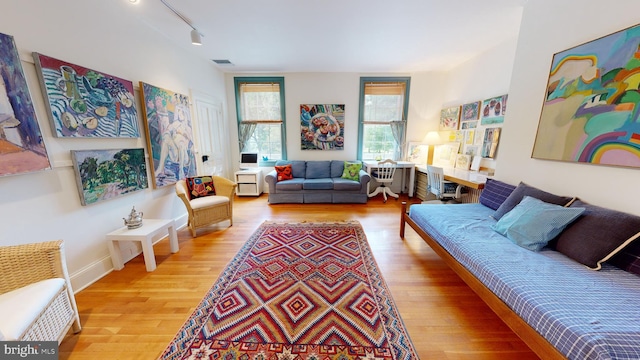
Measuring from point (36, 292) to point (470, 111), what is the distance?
5.25 meters

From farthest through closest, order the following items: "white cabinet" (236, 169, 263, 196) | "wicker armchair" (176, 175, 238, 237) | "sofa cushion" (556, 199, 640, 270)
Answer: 1. "white cabinet" (236, 169, 263, 196)
2. "wicker armchair" (176, 175, 238, 237)
3. "sofa cushion" (556, 199, 640, 270)

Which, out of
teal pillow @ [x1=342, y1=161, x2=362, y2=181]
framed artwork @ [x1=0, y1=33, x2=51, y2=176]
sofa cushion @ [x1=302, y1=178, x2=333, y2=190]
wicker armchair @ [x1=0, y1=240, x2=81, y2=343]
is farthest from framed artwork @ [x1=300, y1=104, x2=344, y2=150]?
wicker armchair @ [x1=0, y1=240, x2=81, y2=343]

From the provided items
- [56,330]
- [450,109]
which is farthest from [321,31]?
[56,330]

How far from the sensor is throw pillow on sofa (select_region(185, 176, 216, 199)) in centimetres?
309

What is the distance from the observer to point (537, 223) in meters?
1.64

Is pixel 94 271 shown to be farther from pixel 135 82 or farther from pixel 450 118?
pixel 450 118

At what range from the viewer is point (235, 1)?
85.7 inches

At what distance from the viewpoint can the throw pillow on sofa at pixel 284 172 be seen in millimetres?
4410

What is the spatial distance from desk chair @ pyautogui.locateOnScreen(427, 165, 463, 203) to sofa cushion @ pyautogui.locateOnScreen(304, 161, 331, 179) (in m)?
2.05

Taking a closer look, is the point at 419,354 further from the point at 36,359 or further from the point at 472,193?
the point at 472,193

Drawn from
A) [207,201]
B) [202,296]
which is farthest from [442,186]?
[207,201]

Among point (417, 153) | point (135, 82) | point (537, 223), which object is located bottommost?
point (537, 223)

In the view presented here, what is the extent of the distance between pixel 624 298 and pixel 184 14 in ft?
13.9

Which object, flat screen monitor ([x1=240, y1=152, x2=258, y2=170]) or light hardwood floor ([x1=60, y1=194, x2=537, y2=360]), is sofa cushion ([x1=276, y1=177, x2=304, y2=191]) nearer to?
flat screen monitor ([x1=240, y1=152, x2=258, y2=170])
